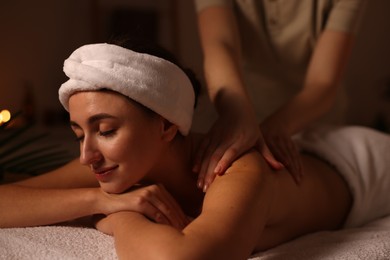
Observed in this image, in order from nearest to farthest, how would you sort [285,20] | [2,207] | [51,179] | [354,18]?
[2,207], [51,179], [354,18], [285,20]

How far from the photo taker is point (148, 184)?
118 cm

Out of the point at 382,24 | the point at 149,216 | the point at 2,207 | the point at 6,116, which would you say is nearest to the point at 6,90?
the point at 6,116

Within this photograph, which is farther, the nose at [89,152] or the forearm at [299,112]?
the forearm at [299,112]

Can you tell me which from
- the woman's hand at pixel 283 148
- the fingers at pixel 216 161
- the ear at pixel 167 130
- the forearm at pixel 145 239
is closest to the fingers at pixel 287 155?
the woman's hand at pixel 283 148

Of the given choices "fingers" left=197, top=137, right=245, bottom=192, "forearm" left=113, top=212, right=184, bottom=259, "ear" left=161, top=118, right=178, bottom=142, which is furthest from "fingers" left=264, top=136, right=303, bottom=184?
"forearm" left=113, top=212, right=184, bottom=259

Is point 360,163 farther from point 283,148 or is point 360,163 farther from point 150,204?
point 150,204

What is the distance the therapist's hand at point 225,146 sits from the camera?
1133mm

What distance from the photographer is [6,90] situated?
3045mm

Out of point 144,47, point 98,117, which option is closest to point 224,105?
point 144,47

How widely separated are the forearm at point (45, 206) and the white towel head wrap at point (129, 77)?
22cm

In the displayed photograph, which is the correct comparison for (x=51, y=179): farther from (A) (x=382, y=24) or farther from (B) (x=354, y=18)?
(A) (x=382, y=24)

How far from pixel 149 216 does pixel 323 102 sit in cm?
79

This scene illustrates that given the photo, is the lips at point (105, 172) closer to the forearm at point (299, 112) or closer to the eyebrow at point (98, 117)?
the eyebrow at point (98, 117)

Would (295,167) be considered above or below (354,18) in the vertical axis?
below
